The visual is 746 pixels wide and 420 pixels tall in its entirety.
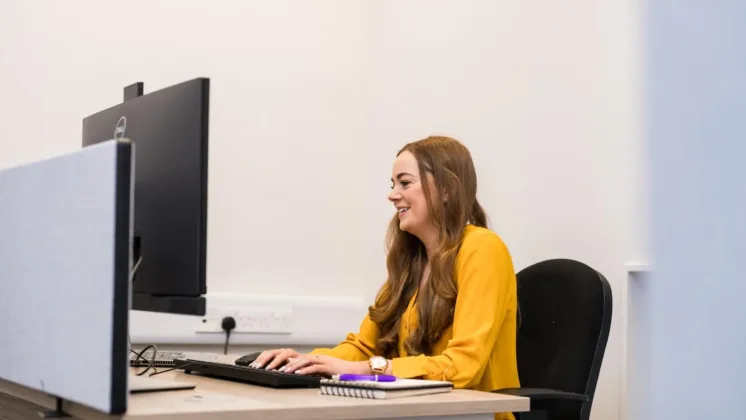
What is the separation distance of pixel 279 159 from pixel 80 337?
1937mm

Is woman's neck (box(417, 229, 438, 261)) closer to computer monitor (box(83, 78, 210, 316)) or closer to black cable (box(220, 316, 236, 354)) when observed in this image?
computer monitor (box(83, 78, 210, 316))

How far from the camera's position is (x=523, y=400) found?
4.12ft

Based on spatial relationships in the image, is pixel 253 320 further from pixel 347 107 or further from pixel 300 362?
pixel 300 362

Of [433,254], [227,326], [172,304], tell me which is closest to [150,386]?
[172,304]

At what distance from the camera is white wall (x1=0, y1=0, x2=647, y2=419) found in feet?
6.94

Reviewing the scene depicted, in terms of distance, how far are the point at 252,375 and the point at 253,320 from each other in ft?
4.36

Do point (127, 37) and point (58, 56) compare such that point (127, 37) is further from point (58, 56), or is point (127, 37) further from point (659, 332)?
point (659, 332)

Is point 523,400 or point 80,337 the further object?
point 523,400

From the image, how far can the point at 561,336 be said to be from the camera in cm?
168

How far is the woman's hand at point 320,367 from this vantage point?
55.0 inches

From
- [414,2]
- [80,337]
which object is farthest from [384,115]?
[80,337]

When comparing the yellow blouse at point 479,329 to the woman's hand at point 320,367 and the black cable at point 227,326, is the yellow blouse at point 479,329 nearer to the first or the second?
the woman's hand at point 320,367

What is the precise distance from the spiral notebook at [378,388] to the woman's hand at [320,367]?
13 cm

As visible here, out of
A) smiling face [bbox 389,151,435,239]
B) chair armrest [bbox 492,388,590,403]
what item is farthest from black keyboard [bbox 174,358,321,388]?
smiling face [bbox 389,151,435,239]
